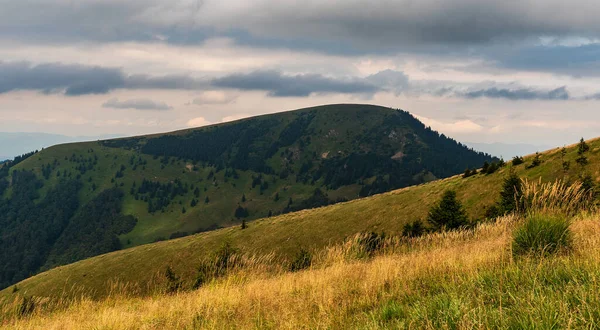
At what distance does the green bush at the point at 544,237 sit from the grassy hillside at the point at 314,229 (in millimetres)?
27899

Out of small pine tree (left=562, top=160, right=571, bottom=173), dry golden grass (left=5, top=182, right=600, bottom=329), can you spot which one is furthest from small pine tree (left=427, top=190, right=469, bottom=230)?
dry golden grass (left=5, top=182, right=600, bottom=329)

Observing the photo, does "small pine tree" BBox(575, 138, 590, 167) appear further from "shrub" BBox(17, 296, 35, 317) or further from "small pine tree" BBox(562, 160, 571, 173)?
"shrub" BBox(17, 296, 35, 317)

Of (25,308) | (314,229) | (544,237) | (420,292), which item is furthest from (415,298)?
(314,229)

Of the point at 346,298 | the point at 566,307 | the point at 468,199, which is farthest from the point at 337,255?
the point at 468,199

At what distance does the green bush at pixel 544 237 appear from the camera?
7.39 m

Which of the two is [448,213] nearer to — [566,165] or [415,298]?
[566,165]

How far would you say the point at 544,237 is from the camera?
750 cm

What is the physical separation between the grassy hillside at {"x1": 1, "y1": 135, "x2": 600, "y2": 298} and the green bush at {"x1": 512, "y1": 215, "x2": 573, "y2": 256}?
27899mm

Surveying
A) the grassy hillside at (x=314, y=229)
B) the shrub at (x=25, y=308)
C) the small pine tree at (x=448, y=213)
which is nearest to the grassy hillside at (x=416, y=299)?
the shrub at (x=25, y=308)

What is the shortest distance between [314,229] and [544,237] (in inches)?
2044

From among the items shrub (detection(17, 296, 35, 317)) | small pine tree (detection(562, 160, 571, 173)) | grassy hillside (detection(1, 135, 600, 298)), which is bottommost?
grassy hillside (detection(1, 135, 600, 298))

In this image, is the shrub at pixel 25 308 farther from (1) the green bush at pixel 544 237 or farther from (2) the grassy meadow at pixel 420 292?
(1) the green bush at pixel 544 237

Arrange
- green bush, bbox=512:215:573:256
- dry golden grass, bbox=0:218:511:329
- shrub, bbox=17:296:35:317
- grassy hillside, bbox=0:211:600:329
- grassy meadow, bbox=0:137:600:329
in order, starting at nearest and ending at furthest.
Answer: grassy hillside, bbox=0:211:600:329, grassy meadow, bbox=0:137:600:329, dry golden grass, bbox=0:218:511:329, green bush, bbox=512:215:573:256, shrub, bbox=17:296:35:317

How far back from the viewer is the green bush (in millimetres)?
7391
